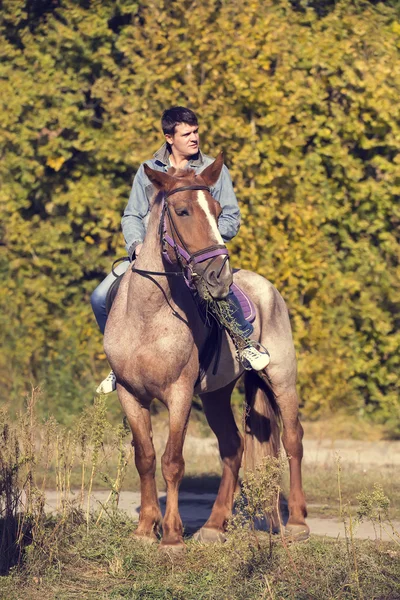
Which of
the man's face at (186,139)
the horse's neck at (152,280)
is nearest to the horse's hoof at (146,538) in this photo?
the horse's neck at (152,280)

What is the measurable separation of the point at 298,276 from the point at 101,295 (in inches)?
180

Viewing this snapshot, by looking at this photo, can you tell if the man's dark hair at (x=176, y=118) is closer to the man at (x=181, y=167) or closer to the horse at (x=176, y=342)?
the man at (x=181, y=167)

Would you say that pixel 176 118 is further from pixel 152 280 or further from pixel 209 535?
pixel 209 535

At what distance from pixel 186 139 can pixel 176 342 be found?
4.53 ft

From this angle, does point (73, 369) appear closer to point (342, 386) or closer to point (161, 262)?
point (342, 386)

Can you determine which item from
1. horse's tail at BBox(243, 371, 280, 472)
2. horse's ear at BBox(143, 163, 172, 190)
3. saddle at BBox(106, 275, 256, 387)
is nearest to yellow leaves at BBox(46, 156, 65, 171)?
horse's tail at BBox(243, 371, 280, 472)

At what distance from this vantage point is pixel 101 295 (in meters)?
7.44

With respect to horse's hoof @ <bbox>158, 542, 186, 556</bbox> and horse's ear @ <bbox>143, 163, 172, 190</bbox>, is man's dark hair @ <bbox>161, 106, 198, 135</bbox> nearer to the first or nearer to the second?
horse's ear @ <bbox>143, 163, 172, 190</bbox>

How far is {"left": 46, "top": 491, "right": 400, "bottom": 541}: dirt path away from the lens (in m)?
7.74

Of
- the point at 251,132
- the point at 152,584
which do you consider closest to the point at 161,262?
the point at 152,584

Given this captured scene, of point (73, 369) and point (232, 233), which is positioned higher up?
point (232, 233)

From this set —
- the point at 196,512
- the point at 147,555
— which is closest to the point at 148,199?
the point at 147,555

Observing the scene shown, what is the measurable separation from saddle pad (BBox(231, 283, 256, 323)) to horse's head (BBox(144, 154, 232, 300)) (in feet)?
4.32

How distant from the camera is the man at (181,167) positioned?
704 cm
